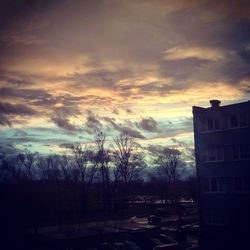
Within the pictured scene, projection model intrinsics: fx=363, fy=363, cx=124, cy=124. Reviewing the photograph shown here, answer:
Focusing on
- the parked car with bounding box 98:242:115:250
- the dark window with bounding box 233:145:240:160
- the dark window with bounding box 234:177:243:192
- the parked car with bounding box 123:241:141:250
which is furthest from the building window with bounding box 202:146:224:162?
the parked car with bounding box 98:242:115:250

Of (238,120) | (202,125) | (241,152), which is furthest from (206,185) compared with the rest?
(238,120)

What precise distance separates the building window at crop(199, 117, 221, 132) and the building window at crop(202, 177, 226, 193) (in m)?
3.96

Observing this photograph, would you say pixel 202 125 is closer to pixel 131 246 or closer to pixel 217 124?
pixel 217 124

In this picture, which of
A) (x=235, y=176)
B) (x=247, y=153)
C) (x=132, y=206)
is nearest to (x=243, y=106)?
(x=247, y=153)

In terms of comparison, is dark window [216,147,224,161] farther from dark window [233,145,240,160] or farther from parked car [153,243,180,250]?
parked car [153,243,180,250]

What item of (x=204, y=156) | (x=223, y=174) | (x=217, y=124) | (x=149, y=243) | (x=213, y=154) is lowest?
(x=149, y=243)

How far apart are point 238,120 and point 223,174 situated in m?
4.31

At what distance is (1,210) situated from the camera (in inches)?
1053

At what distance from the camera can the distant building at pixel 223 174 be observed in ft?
87.1

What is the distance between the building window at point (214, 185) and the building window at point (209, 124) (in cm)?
396

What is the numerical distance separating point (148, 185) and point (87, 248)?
200ft

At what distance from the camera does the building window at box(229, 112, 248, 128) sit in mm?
26984

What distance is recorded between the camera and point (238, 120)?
27391 millimetres

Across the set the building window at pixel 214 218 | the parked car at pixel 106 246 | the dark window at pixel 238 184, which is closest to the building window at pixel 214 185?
the dark window at pixel 238 184
